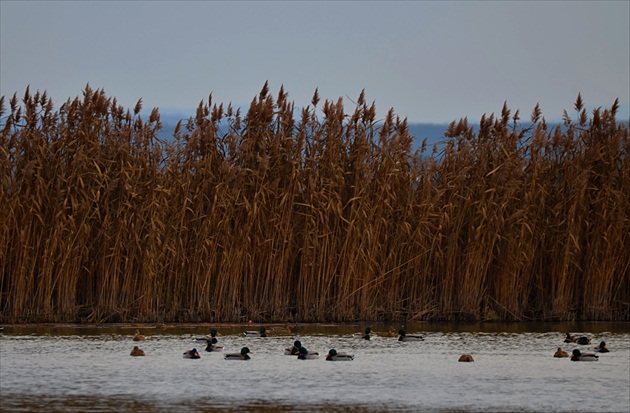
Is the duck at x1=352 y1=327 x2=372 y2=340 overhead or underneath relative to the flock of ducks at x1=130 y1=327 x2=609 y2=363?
overhead

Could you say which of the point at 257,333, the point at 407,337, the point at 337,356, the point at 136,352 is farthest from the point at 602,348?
the point at 136,352

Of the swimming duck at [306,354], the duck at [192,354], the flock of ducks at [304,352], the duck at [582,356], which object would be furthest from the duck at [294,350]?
the duck at [582,356]

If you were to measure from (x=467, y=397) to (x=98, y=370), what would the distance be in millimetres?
3449

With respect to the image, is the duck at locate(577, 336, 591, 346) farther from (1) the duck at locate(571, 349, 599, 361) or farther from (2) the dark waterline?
(2) the dark waterline

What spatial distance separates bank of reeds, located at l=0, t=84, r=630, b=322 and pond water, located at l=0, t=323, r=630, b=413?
2.18 ft

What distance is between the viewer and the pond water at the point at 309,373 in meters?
8.66

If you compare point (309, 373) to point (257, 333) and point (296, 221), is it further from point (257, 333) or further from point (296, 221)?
point (296, 221)

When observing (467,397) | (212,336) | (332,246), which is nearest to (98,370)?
(212,336)

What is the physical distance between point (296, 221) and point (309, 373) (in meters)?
4.46

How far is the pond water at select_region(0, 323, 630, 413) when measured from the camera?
28.4 ft

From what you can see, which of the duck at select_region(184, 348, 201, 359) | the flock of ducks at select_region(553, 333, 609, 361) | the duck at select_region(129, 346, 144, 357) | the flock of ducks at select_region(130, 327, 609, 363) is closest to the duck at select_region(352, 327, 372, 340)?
the flock of ducks at select_region(130, 327, 609, 363)

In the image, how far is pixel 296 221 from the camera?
572 inches

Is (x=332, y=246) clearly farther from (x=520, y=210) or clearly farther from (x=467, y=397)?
(x=467, y=397)

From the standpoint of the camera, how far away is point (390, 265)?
14625 millimetres
